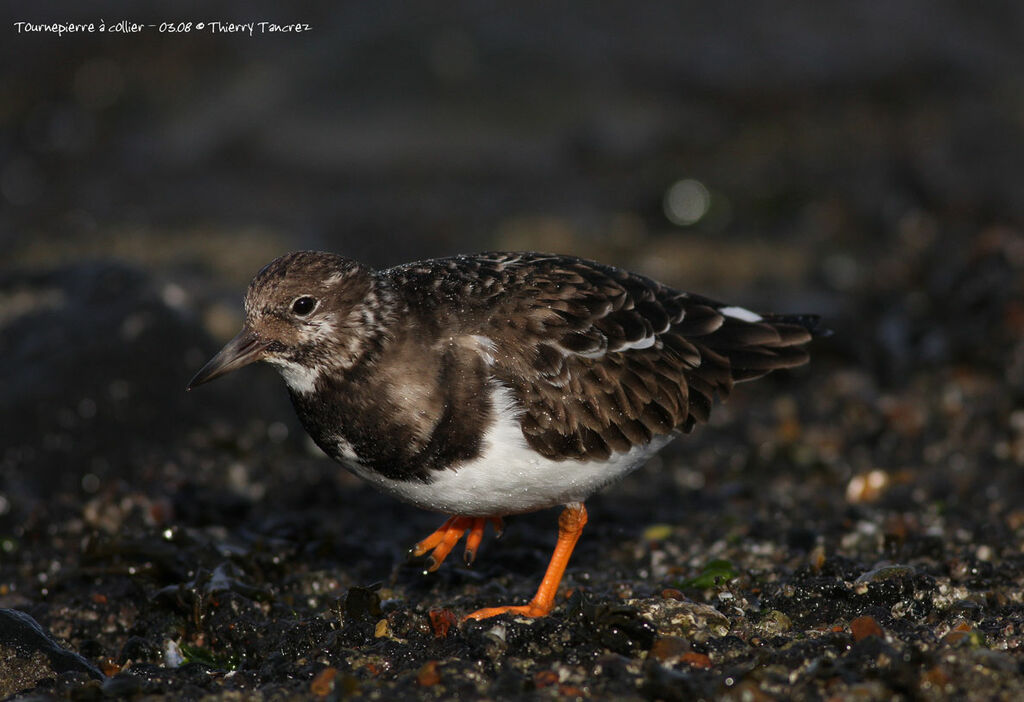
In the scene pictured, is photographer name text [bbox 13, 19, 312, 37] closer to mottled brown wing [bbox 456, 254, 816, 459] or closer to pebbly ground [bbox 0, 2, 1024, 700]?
pebbly ground [bbox 0, 2, 1024, 700]

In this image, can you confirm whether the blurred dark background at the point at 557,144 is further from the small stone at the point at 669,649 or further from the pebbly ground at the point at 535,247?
the small stone at the point at 669,649

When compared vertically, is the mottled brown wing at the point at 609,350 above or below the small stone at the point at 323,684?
above

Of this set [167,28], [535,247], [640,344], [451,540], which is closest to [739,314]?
[640,344]

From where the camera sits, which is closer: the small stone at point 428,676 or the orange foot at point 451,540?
the small stone at point 428,676

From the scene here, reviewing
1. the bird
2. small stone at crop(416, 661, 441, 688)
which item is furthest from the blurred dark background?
small stone at crop(416, 661, 441, 688)

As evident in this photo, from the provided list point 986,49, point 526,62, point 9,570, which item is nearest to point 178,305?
point 9,570

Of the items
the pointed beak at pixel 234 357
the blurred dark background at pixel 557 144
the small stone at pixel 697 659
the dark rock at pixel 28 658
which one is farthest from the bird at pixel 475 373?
the blurred dark background at pixel 557 144

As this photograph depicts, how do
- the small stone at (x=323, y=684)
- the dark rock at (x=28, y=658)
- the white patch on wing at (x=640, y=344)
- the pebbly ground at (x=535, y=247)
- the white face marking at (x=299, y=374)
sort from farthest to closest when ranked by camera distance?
the white patch on wing at (x=640, y=344) → the white face marking at (x=299, y=374) → the pebbly ground at (x=535, y=247) → the dark rock at (x=28, y=658) → the small stone at (x=323, y=684)
